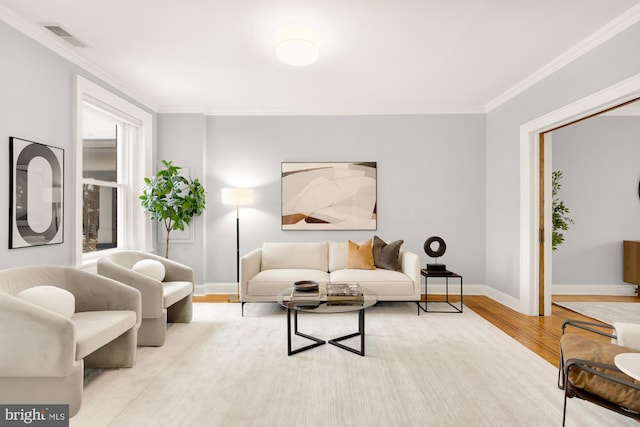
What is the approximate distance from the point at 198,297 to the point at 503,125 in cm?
482

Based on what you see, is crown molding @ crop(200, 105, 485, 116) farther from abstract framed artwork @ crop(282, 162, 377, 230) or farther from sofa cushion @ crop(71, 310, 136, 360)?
sofa cushion @ crop(71, 310, 136, 360)

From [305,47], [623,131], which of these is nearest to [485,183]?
[623,131]

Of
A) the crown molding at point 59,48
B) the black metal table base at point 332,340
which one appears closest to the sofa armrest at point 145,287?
the black metal table base at point 332,340

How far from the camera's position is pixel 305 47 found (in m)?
3.04

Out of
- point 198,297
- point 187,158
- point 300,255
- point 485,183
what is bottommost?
point 198,297

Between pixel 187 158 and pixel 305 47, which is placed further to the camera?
pixel 187 158

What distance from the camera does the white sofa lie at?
425cm

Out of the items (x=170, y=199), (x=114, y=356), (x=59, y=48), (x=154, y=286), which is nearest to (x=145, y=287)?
(x=154, y=286)

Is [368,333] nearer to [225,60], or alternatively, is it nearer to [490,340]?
[490,340]

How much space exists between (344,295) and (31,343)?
7.21 feet

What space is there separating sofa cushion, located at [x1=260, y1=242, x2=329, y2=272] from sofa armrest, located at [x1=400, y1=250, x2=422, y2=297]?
40.9 inches

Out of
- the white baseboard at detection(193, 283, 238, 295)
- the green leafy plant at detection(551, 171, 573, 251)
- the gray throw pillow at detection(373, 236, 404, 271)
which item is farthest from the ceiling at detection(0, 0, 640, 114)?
the white baseboard at detection(193, 283, 238, 295)

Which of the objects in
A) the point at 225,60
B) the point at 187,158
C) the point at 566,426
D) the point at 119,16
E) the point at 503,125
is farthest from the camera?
the point at 187,158

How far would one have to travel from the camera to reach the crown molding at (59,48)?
281 cm
